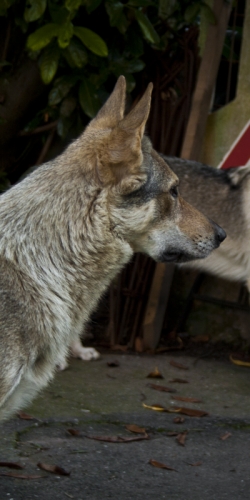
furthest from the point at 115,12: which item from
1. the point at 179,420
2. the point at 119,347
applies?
the point at 179,420

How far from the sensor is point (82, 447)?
4125 mm

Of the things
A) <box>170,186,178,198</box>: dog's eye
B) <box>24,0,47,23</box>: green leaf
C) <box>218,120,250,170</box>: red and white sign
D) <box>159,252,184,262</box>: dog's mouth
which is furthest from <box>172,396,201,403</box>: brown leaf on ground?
<box>24,0,47,23</box>: green leaf

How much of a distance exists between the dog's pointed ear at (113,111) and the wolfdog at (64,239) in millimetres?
102

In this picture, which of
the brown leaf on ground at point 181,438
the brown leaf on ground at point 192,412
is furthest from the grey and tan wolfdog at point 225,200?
the brown leaf on ground at point 181,438

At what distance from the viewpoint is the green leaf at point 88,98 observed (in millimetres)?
5692

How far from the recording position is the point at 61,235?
3.27 m

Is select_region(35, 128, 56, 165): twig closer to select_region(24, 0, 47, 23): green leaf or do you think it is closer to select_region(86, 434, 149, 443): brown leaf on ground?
select_region(24, 0, 47, 23): green leaf

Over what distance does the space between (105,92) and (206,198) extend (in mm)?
1365

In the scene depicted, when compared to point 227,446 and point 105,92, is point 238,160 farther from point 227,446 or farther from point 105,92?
point 227,446

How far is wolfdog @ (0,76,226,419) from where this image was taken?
3162mm

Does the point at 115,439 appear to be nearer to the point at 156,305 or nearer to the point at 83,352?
the point at 83,352

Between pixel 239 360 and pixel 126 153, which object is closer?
pixel 126 153

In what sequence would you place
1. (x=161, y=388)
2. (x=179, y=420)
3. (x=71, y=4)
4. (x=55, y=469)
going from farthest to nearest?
(x=161, y=388) → (x=71, y=4) → (x=179, y=420) → (x=55, y=469)

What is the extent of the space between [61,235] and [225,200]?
275cm
